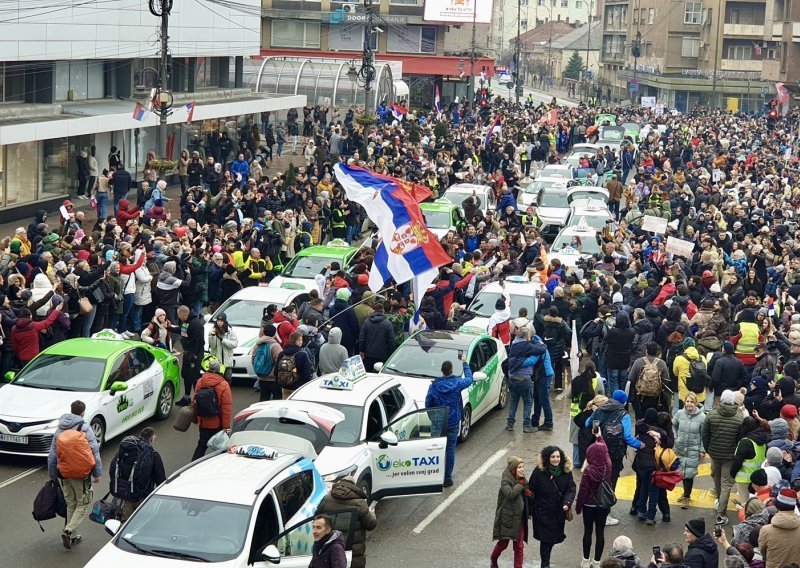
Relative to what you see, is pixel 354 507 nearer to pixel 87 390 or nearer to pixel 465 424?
pixel 87 390

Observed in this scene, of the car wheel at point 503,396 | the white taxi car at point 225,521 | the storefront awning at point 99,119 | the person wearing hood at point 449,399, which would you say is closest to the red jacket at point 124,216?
the storefront awning at point 99,119

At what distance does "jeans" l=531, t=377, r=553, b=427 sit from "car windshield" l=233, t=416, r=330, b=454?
487cm

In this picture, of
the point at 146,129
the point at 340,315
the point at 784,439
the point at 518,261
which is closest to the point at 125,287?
the point at 340,315

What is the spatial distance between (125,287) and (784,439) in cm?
1120

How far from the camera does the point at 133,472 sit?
1330cm

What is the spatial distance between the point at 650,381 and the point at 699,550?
239 inches

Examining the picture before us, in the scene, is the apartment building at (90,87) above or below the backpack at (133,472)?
above

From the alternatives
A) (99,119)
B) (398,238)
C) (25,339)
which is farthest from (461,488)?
(99,119)

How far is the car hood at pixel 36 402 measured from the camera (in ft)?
53.0

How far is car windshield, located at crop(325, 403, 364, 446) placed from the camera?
48.2ft

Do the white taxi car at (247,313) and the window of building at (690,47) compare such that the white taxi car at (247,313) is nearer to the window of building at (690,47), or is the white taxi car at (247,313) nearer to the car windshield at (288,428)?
the car windshield at (288,428)

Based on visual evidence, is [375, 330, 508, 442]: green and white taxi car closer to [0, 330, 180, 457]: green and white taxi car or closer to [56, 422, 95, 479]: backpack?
[0, 330, 180, 457]: green and white taxi car

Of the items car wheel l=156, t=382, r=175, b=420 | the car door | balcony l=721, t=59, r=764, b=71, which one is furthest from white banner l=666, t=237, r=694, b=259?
balcony l=721, t=59, r=764, b=71

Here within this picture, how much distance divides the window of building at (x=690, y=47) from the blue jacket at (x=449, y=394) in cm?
10338
